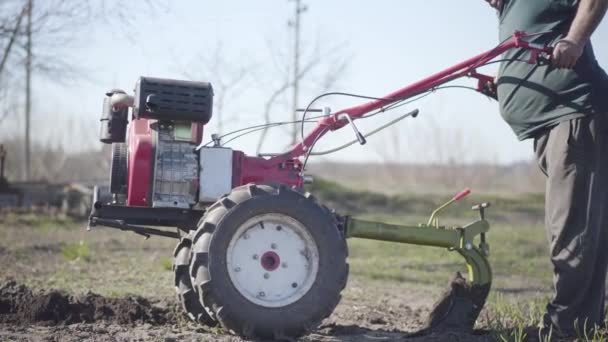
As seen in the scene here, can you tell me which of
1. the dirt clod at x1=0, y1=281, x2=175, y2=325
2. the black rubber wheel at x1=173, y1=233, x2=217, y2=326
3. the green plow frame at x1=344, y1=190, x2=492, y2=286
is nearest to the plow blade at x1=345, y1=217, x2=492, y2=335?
the green plow frame at x1=344, y1=190, x2=492, y2=286

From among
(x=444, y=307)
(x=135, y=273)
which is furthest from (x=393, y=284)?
(x=444, y=307)

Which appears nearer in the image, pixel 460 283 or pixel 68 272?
pixel 460 283

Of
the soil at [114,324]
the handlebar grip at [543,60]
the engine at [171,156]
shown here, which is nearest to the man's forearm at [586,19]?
the handlebar grip at [543,60]

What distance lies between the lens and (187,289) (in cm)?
531

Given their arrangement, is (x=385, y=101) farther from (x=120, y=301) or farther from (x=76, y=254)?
(x=76, y=254)

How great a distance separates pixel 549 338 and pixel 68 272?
6.10 metres

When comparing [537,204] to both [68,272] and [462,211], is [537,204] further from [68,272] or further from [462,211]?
[68,272]

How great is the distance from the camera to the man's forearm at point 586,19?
5.13 meters

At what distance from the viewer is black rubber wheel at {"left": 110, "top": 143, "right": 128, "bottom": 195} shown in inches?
211

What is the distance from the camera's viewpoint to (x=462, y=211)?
24844 mm

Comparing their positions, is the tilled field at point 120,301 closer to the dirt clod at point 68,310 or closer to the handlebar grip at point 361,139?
the dirt clod at point 68,310

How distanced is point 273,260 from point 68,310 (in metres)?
1.69

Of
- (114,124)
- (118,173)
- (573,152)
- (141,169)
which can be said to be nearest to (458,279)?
(573,152)

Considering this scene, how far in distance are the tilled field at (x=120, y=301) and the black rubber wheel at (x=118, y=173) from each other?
2.99ft
